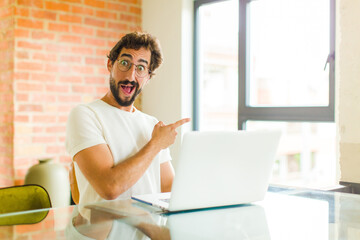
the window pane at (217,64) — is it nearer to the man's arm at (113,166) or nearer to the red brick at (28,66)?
the red brick at (28,66)

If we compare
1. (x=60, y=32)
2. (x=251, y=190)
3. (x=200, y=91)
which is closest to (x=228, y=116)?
(x=200, y=91)

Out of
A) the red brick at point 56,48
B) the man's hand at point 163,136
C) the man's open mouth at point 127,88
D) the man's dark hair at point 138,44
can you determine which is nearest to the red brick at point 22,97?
the red brick at point 56,48

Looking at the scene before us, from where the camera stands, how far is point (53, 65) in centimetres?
342

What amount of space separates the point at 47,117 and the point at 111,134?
167cm

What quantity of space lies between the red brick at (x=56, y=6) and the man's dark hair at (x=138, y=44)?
1.60 metres

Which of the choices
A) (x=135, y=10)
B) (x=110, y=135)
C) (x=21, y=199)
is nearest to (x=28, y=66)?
(x=135, y=10)

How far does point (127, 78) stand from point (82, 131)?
346 millimetres

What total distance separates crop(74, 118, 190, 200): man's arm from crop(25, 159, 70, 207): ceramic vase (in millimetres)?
1453

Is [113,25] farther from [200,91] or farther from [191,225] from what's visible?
[191,225]

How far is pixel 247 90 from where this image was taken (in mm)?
3355

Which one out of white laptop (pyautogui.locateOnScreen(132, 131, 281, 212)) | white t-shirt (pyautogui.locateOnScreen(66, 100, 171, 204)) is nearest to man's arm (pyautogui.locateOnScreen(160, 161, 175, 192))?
white t-shirt (pyautogui.locateOnScreen(66, 100, 171, 204))

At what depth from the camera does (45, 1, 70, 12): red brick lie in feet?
11.1

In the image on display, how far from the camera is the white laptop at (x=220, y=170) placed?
1.28m

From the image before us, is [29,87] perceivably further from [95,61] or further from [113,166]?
[113,166]
